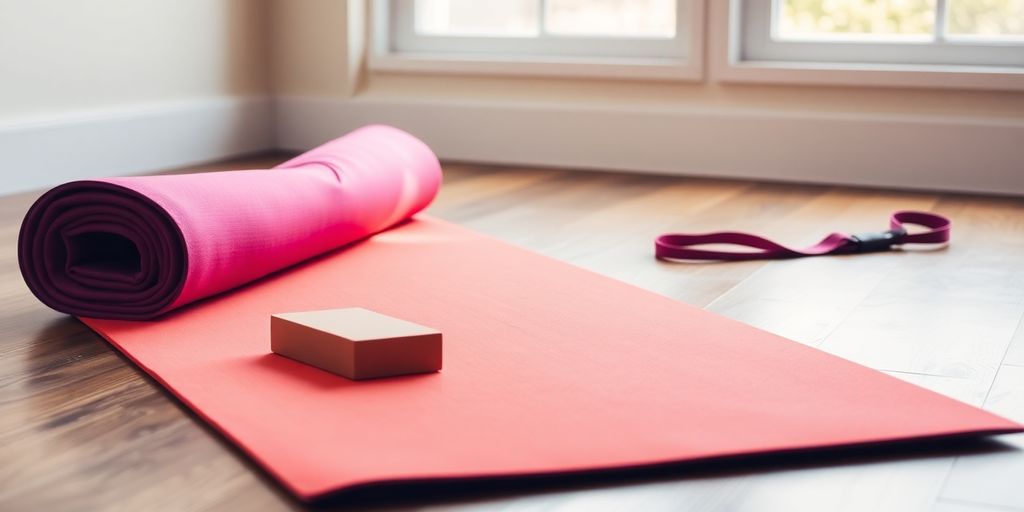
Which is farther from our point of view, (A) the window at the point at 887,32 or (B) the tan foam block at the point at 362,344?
(A) the window at the point at 887,32

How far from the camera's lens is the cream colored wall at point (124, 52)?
2838 millimetres

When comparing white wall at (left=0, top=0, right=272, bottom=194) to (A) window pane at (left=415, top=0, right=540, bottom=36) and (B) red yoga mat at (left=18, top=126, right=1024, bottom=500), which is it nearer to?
(A) window pane at (left=415, top=0, right=540, bottom=36)

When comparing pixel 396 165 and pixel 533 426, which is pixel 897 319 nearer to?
pixel 533 426

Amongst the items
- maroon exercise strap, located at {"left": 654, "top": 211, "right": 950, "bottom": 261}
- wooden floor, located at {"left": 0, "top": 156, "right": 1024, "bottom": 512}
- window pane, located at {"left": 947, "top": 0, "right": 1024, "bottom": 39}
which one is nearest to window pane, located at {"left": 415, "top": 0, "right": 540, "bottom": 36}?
wooden floor, located at {"left": 0, "top": 156, "right": 1024, "bottom": 512}

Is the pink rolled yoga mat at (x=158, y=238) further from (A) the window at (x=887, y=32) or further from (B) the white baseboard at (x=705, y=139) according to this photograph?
(A) the window at (x=887, y=32)

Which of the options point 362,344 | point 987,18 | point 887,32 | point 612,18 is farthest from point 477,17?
point 362,344

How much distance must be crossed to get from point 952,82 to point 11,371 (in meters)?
2.28

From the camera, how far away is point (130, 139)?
3193mm

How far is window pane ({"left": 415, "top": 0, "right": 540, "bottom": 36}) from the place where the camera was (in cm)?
355

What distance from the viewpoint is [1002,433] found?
4.12 feet

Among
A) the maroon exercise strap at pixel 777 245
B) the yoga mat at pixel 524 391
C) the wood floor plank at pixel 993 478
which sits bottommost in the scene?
the wood floor plank at pixel 993 478

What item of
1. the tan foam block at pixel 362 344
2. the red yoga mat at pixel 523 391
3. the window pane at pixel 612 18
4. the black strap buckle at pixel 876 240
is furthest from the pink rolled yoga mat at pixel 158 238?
the window pane at pixel 612 18

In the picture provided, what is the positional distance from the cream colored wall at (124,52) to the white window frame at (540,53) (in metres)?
0.39

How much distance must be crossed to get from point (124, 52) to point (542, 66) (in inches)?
43.6
